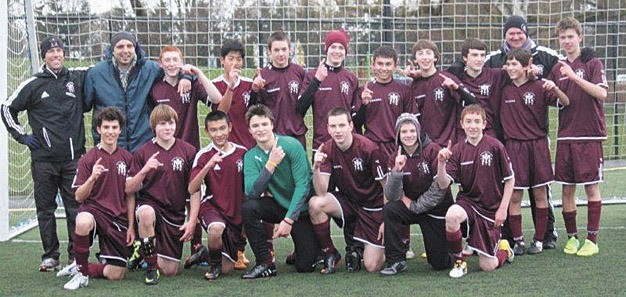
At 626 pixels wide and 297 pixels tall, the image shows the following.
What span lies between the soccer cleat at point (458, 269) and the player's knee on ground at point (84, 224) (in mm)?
2296

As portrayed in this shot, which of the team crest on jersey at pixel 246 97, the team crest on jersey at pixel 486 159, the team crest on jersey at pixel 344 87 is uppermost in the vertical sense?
the team crest on jersey at pixel 344 87

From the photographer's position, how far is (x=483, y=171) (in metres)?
5.65

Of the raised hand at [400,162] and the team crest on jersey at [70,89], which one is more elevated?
the team crest on jersey at [70,89]

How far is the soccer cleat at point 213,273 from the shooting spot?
5.55 m

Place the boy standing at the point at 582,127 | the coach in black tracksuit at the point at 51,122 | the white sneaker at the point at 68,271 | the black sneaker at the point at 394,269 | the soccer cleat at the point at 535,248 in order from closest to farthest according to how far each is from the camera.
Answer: the black sneaker at the point at 394,269, the white sneaker at the point at 68,271, the coach in black tracksuit at the point at 51,122, the boy standing at the point at 582,127, the soccer cleat at the point at 535,248

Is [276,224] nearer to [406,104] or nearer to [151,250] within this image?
[151,250]

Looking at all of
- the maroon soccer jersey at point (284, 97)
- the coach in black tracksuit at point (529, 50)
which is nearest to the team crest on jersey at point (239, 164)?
the maroon soccer jersey at point (284, 97)

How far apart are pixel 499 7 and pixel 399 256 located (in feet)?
16.5

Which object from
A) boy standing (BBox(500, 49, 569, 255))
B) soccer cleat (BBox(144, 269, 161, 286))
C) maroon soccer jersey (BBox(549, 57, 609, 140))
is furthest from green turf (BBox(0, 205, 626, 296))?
maroon soccer jersey (BBox(549, 57, 609, 140))

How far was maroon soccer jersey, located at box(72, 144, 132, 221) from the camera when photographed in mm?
5488

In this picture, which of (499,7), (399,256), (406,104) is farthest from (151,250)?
(499,7)

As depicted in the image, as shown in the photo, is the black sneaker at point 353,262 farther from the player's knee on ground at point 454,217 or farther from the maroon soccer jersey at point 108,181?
the maroon soccer jersey at point 108,181

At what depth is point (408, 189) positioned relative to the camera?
224 inches

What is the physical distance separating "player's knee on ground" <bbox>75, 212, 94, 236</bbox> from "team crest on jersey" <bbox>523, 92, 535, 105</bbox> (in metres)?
3.11
